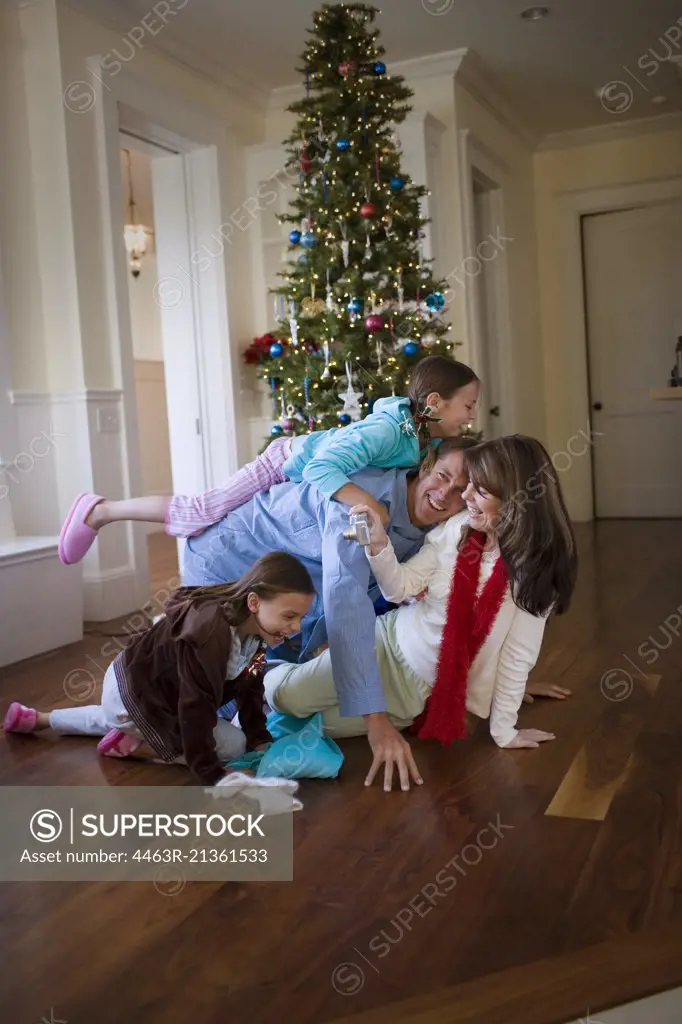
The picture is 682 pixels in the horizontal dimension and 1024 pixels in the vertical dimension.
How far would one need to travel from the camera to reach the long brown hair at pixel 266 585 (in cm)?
212

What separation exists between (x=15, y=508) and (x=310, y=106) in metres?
2.15

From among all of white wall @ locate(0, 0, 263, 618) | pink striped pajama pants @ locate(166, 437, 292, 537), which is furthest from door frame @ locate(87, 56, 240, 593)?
pink striped pajama pants @ locate(166, 437, 292, 537)

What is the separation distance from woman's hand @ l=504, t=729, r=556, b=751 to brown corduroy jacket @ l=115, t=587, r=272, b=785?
0.60 meters

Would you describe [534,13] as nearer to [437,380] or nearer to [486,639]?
[437,380]

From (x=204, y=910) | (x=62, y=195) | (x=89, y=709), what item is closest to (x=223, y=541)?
(x=89, y=709)

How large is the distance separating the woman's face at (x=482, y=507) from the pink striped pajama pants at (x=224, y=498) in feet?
2.62

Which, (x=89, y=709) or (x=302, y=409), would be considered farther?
(x=302, y=409)

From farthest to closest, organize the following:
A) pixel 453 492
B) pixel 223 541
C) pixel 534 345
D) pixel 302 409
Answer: pixel 534 345 → pixel 302 409 → pixel 223 541 → pixel 453 492

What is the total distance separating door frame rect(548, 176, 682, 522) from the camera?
23.0 ft

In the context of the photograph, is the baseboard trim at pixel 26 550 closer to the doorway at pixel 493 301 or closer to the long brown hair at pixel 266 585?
the long brown hair at pixel 266 585

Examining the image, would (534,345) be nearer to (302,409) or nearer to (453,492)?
(302,409)

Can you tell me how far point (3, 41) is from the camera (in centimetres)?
398

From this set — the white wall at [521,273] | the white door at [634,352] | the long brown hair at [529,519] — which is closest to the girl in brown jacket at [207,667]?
the long brown hair at [529,519]

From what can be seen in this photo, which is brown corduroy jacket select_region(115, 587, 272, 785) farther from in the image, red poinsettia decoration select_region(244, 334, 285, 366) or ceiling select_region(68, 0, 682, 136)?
ceiling select_region(68, 0, 682, 136)
